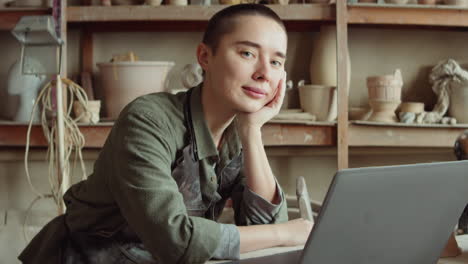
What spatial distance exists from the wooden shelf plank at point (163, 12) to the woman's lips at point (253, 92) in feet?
5.28

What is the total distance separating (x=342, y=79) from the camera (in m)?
2.87

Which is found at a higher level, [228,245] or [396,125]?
[228,245]

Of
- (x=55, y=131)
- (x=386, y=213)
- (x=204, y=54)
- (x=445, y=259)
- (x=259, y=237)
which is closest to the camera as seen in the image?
(x=386, y=213)

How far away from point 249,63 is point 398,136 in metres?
1.77

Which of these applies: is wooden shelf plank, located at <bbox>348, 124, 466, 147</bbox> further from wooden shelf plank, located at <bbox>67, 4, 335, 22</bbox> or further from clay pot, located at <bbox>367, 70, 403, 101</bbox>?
wooden shelf plank, located at <bbox>67, 4, 335, 22</bbox>

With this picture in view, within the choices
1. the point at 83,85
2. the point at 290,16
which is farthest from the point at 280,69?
the point at 83,85

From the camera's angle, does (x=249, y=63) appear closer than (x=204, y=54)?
Yes

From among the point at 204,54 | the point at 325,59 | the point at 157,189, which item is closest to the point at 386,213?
the point at 157,189

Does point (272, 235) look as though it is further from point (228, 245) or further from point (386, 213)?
point (386, 213)

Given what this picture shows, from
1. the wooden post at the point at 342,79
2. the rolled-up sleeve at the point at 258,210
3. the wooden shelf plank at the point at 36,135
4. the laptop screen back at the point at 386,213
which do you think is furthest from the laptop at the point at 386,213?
the wooden shelf plank at the point at 36,135

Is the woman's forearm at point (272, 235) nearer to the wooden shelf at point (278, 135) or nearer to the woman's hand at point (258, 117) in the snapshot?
the woman's hand at point (258, 117)

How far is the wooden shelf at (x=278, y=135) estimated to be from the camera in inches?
113

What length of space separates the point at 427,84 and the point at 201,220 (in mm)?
2520

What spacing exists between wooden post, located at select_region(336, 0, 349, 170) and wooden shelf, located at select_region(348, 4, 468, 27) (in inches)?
1.7
